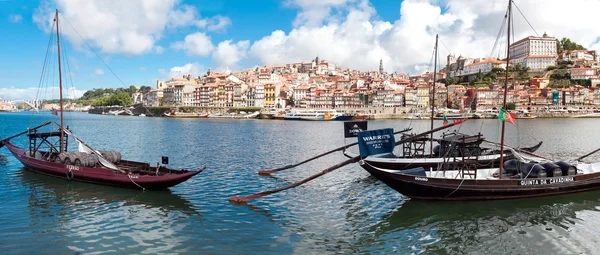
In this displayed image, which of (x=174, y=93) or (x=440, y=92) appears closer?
(x=440, y=92)

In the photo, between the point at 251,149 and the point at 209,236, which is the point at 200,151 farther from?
the point at 209,236

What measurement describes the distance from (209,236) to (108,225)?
362 cm

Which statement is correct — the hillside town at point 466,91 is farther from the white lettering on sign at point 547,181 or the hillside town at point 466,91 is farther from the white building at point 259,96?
the white lettering on sign at point 547,181

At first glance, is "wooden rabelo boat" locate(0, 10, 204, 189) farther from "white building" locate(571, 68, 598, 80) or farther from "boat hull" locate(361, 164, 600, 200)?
"white building" locate(571, 68, 598, 80)

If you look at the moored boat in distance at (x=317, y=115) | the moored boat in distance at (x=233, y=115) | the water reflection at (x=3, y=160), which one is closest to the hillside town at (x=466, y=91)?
the moored boat in distance at (x=233, y=115)

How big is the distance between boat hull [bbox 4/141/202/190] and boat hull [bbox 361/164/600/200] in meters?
8.15

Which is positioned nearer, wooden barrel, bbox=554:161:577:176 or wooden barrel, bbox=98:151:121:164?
wooden barrel, bbox=554:161:577:176

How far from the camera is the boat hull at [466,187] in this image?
16.3 metres

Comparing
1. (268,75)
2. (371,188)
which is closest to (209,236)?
(371,188)

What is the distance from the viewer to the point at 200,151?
115ft

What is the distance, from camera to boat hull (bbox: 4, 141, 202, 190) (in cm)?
1736

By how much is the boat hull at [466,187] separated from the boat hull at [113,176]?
321 inches

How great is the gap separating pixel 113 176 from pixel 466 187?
1509cm

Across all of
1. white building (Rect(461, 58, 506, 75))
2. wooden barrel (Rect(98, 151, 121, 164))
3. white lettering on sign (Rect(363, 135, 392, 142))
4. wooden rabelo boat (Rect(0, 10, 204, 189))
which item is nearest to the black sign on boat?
white lettering on sign (Rect(363, 135, 392, 142))
